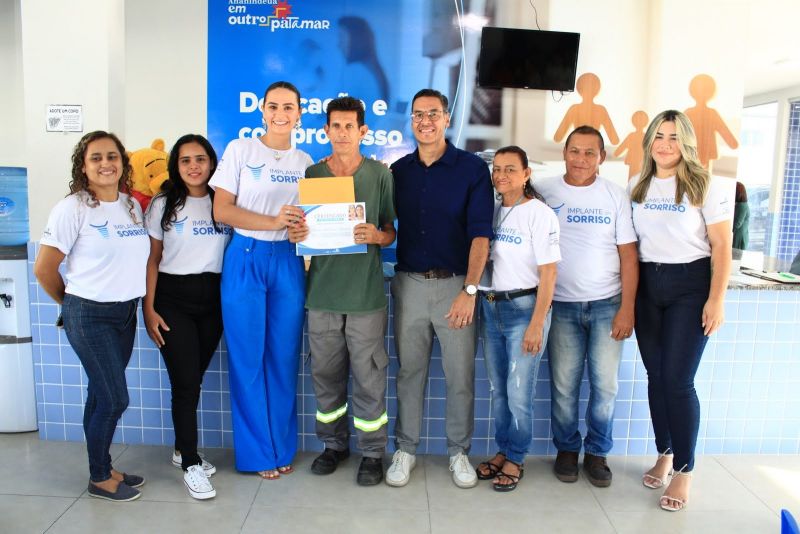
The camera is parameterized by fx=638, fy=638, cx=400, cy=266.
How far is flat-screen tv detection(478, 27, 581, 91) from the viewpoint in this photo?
534cm

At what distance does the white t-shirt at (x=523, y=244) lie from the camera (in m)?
2.63

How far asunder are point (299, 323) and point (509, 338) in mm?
927

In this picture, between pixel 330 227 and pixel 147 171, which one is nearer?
pixel 330 227

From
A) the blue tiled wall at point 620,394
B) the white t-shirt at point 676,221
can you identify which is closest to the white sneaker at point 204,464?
the blue tiled wall at point 620,394

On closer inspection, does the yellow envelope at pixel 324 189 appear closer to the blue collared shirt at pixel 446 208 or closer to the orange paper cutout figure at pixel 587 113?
the blue collared shirt at pixel 446 208

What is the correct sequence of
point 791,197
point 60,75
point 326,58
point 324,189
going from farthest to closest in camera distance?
point 791,197 < point 326,58 < point 60,75 < point 324,189

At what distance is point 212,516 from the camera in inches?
102

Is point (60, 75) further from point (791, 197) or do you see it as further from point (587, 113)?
point (791, 197)

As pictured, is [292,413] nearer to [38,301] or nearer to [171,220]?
[171,220]

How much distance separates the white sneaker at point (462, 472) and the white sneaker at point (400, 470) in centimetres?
20

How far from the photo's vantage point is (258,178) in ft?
8.76

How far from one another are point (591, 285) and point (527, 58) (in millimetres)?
3198

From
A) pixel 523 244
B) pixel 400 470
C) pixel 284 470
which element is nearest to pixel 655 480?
pixel 400 470

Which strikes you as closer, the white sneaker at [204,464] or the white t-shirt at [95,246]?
the white t-shirt at [95,246]
